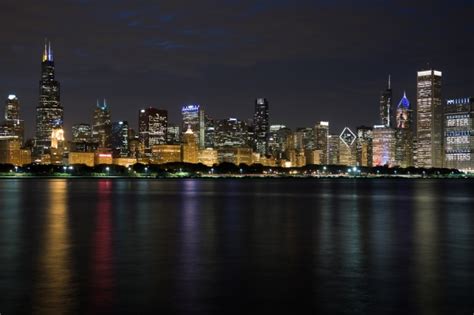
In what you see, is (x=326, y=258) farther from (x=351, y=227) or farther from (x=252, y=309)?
(x=351, y=227)

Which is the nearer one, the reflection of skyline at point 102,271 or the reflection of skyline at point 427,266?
the reflection of skyline at point 102,271

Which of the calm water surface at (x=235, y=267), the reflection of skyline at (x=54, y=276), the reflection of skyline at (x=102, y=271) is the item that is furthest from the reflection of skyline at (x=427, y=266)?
the reflection of skyline at (x=54, y=276)

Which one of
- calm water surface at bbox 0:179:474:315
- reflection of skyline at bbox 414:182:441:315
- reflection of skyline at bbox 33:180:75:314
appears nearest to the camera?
reflection of skyline at bbox 33:180:75:314

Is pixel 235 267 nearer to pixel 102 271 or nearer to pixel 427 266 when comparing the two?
pixel 102 271

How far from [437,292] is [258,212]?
37401 mm

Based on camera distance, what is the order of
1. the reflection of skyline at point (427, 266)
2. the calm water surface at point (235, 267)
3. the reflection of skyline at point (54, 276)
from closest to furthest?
the reflection of skyline at point (54, 276), the calm water surface at point (235, 267), the reflection of skyline at point (427, 266)

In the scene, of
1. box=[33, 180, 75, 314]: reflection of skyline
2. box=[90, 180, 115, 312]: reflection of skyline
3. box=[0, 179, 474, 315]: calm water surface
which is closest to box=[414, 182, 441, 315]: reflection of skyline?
box=[0, 179, 474, 315]: calm water surface

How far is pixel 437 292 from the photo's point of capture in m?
19.0

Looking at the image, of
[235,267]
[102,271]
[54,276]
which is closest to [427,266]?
[235,267]

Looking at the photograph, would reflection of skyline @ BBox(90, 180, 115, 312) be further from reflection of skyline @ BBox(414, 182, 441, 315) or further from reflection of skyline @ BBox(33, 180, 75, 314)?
reflection of skyline @ BBox(414, 182, 441, 315)

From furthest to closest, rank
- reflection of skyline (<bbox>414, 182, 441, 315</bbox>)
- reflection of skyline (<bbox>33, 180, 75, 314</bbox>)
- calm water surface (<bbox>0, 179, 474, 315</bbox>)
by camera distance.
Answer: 1. reflection of skyline (<bbox>414, 182, 441, 315</bbox>)
2. calm water surface (<bbox>0, 179, 474, 315</bbox>)
3. reflection of skyline (<bbox>33, 180, 75, 314</bbox>)

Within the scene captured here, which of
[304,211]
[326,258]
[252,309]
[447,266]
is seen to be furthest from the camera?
[304,211]

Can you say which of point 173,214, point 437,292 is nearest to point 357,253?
point 437,292

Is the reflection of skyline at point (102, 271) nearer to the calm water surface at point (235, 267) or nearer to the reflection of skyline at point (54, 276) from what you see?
the calm water surface at point (235, 267)
